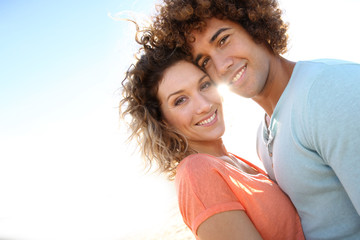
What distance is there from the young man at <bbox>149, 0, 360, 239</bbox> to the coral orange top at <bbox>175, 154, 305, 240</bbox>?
14 centimetres

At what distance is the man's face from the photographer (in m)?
2.59

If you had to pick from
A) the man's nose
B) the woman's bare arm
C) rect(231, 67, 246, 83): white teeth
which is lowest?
the woman's bare arm

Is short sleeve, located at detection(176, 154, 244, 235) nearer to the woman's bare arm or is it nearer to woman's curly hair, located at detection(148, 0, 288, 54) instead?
the woman's bare arm

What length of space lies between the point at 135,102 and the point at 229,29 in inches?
47.6

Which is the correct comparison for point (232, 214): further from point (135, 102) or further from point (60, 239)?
point (60, 239)

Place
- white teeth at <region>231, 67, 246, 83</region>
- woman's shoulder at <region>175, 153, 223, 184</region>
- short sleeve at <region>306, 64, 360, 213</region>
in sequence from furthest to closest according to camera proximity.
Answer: white teeth at <region>231, 67, 246, 83</region>
woman's shoulder at <region>175, 153, 223, 184</region>
short sleeve at <region>306, 64, 360, 213</region>

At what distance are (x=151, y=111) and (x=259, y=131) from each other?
52.7 inches

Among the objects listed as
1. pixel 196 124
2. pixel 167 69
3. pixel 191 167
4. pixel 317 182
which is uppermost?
pixel 167 69

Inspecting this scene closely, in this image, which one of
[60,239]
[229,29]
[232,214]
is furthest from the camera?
[60,239]

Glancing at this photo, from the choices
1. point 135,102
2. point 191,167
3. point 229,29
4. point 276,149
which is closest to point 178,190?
point 191,167

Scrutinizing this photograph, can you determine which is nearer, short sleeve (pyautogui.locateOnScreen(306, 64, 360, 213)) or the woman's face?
short sleeve (pyautogui.locateOnScreen(306, 64, 360, 213))

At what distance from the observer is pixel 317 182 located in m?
1.84

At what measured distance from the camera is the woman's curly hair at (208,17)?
8.63ft

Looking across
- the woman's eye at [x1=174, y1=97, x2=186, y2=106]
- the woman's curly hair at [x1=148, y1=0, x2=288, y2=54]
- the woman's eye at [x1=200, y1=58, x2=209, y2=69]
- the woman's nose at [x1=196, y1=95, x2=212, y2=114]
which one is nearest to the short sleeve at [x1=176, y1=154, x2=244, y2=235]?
the woman's nose at [x1=196, y1=95, x2=212, y2=114]
